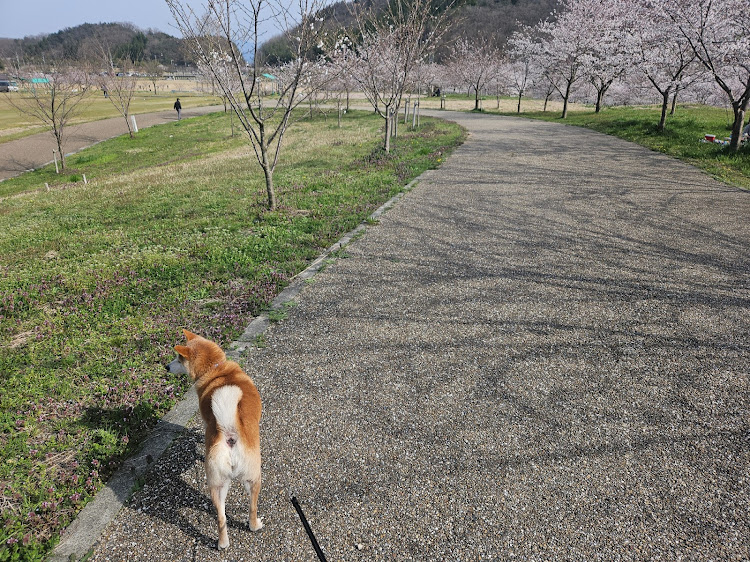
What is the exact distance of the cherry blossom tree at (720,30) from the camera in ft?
45.8

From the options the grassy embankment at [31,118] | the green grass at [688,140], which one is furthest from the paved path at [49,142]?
the green grass at [688,140]

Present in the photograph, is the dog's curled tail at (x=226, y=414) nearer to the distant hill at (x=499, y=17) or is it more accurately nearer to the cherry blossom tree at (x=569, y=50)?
the cherry blossom tree at (x=569, y=50)

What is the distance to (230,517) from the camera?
2.77m

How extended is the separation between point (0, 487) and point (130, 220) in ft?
25.4

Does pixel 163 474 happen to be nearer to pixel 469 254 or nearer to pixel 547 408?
pixel 547 408

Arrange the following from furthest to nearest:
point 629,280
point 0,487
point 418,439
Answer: point 629,280, point 418,439, point 0,487

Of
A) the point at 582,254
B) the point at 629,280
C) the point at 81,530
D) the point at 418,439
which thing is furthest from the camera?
the point at 582,254

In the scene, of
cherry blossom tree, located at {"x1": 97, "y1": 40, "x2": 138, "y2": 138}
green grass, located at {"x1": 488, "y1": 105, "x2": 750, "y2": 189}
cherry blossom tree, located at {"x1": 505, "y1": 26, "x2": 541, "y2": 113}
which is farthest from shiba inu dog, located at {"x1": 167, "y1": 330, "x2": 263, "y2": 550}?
cherry blossom tree, located at {"x1": 505, "y1": 26, "x2": 541, "y2": 113}

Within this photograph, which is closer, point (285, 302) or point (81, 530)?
point (81, 530)

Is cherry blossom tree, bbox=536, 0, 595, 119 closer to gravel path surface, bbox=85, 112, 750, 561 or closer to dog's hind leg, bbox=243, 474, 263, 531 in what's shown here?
gravel path surface, bbox=85, 112, 750, 561

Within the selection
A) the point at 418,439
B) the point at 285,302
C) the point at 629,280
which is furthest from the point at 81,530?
the point at 629,280

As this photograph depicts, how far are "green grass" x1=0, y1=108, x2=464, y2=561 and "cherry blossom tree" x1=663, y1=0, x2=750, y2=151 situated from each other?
10314mm

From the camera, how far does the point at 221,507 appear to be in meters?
2.48

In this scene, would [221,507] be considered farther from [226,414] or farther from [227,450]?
[226,414]
